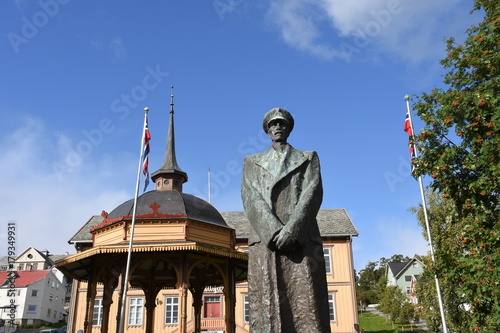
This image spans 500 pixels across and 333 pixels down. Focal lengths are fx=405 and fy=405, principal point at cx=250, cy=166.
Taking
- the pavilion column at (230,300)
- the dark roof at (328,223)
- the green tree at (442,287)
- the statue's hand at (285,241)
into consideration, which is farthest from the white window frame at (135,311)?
the statue's hand at (285,241)

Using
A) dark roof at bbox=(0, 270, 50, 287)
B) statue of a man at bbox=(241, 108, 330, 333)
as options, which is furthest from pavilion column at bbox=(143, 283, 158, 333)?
dark roof at bbox=(0, 270, 50, 287)

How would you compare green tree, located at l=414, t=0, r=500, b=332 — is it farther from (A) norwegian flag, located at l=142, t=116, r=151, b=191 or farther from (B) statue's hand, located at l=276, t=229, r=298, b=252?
(A) norwegian flag, located at l=142, t=116, r=151, b=191

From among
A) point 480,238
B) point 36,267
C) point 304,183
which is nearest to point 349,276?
point 480,238

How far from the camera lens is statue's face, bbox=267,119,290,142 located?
16.4 ft

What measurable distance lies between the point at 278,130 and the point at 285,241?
1.50 m

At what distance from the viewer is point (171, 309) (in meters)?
29.8

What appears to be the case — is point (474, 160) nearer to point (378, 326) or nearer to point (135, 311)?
point (135, 311)

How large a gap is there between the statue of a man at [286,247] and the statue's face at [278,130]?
0.20 metres

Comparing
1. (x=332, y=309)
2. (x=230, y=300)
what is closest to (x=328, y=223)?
(x=332, y=309)

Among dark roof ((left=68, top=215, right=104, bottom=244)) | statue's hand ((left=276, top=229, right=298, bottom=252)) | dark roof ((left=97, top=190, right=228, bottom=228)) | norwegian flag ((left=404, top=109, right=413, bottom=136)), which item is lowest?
statue's hand ((left=276, top=229, right=298, bottom=252))

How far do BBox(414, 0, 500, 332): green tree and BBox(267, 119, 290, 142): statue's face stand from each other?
310 inches

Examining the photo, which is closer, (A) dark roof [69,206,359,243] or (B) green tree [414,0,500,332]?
(B) green tree [414,0,500,332]

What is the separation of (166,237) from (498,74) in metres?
13.2

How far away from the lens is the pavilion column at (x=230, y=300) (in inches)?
650
